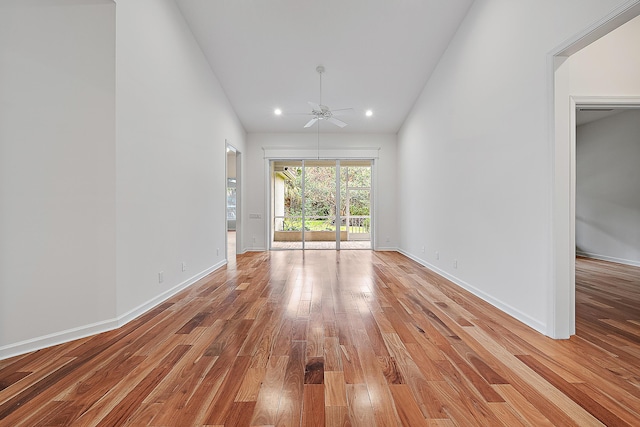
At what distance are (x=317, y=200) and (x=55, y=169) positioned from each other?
5.56 metres

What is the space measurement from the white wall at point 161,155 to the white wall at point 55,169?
0.40 feet

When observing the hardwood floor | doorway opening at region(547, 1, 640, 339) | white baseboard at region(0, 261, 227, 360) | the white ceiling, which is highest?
the white ceiling

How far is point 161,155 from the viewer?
125 inches

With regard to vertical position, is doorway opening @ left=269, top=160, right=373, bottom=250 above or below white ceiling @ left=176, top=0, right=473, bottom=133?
below

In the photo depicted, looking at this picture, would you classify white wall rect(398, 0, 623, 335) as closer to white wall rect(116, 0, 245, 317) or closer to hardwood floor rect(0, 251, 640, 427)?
hardwood floor rect(0, 251, 640, 427)

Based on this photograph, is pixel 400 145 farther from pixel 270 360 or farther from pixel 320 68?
pixel 270 360

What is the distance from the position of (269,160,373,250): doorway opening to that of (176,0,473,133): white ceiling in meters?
1.63

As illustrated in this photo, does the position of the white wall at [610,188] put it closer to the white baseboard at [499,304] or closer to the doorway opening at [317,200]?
the white baseboard at [499,304]

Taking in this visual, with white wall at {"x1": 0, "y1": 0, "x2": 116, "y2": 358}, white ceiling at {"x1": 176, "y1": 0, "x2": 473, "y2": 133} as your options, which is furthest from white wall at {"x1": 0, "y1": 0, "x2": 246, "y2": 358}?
white ceiling at {"x1": 176, "y1": 0, "x2": 473, "y2": 133}

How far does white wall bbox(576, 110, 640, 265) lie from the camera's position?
203 inches

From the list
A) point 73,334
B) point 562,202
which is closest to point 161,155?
point 73,334

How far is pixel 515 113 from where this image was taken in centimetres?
267

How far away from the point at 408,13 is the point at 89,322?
15.8ft

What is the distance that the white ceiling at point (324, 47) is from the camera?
12.3 ft
